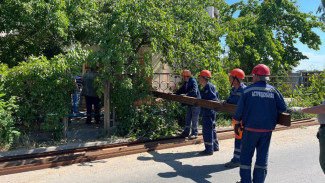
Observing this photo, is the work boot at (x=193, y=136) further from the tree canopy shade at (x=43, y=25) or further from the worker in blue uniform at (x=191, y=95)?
the tree canopy shade at (x=43, y=25)

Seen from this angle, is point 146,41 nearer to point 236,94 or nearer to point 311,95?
point 236,94

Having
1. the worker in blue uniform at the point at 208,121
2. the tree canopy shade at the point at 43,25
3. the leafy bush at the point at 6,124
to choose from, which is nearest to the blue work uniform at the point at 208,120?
the worker in blue uniform at the point at 208,121

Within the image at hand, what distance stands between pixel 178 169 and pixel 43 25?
5371 mm

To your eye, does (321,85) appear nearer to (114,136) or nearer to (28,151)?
(114,136)

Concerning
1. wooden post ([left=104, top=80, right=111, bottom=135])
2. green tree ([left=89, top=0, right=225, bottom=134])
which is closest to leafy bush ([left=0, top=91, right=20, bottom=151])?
green tree ([left=89, top=0, right=225, bottom=134])

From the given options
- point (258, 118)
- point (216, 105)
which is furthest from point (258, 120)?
point (216, 105)

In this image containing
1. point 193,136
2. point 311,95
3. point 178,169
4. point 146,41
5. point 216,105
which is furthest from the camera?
point 311,95

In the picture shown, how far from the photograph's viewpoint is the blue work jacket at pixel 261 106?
4316mm

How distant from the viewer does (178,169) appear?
18.5ft

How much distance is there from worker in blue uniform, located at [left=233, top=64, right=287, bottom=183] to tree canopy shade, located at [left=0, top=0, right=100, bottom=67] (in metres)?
4.66

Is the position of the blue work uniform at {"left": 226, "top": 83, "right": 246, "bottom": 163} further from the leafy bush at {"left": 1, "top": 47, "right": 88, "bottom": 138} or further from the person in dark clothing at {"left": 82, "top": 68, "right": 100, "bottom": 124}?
the person in dark clothing at {"left": 82, "top": 68, "right": 100, "bottom": 124}

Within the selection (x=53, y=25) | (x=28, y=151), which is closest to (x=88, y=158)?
(x=28, y=151)

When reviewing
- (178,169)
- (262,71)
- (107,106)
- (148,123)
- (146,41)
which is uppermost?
(146,41)

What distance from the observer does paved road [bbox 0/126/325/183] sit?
16.7 ft
